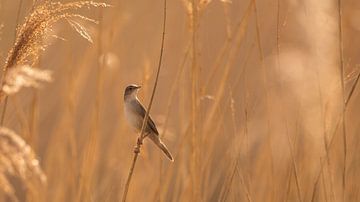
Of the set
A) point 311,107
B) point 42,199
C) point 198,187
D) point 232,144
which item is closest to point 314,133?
point 311,107

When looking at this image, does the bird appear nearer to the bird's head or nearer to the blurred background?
the bird's head

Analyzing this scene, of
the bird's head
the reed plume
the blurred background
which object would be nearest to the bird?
the bird's head

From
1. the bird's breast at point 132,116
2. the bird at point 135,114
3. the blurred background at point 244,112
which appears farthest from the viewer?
the bird's breast at point 132,116

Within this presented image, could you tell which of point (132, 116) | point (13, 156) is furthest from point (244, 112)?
point (132, 116)

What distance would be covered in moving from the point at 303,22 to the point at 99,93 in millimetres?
653

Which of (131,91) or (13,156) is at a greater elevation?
(131,91)

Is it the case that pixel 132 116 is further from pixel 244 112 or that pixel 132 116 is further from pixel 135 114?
pixel 244 112

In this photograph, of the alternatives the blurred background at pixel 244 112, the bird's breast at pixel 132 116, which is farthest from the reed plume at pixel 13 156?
the bird's breast at pixel 132 116

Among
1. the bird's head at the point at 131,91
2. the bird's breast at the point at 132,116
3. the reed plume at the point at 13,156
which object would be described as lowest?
the reed plume at the point at 13,156

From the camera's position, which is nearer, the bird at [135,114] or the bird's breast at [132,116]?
the bird at [135,114]

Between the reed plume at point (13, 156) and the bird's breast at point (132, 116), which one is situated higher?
the bird's breast at point (132, 116)

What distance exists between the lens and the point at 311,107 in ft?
7.98

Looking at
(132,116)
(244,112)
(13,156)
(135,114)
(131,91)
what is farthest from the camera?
(131,91)

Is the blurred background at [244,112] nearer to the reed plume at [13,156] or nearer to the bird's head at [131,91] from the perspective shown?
the bird's head at [131,91]
